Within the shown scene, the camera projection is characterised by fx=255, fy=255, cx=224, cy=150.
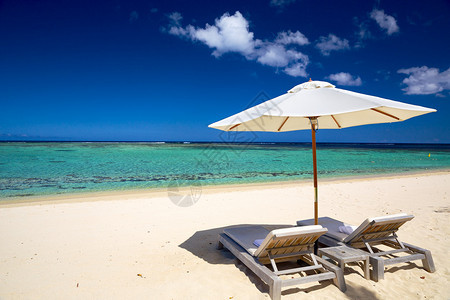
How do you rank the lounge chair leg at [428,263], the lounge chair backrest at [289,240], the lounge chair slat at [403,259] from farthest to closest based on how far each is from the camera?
1. the lounge chair leg at [428,263]
2. the lounge chair slat at [403,259]
3. the lounge chair backrest at [289,240]

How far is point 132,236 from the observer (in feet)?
15.9

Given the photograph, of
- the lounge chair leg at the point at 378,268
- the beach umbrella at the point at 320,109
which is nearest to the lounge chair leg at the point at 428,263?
the lounge chair leg at the point at 378,268

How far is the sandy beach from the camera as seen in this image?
2.95 metres

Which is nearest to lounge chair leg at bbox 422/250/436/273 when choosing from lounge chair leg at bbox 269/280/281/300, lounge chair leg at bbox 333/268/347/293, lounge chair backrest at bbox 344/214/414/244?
lounge chair backrest at bbox 344/214/414/244

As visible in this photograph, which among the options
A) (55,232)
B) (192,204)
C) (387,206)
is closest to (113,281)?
(55,232)

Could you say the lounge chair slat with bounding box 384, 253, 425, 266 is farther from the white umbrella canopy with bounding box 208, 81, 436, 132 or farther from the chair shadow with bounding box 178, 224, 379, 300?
the white umbrella canopy with bounding box 208, 81, 436, 132

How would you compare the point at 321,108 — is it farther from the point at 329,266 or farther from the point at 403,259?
the point at 403,259

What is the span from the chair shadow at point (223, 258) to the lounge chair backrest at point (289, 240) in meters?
0.40

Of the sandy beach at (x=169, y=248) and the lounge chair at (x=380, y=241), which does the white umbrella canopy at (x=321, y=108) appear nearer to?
the lounge chair at (x=380, y=241)

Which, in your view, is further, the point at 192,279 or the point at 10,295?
the point at 192,279

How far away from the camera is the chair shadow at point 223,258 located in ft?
9.48

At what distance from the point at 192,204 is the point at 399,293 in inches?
219

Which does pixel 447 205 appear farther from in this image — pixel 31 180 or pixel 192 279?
pixel 31 180

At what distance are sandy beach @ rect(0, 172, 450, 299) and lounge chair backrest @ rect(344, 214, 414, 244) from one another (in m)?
0.43
